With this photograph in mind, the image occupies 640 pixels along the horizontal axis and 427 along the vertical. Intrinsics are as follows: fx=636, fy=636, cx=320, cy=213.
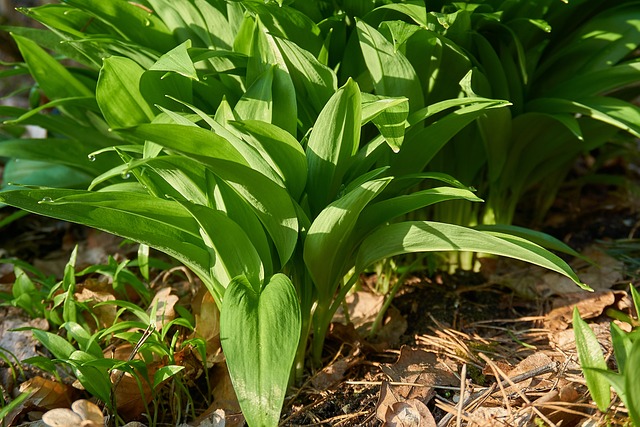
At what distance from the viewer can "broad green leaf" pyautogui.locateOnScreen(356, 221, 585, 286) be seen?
1.22 meters

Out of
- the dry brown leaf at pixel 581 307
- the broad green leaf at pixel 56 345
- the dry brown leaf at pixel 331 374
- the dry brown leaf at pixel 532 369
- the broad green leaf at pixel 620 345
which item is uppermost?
the broad green leaf at pixel 620 345

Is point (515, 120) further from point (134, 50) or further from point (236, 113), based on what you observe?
point (134, 50)

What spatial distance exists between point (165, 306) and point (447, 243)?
77cm

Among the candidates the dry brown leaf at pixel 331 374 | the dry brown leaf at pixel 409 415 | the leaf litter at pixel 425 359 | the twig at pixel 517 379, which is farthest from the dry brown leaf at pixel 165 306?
the twig at pixel 517 379

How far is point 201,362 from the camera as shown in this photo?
154 cm

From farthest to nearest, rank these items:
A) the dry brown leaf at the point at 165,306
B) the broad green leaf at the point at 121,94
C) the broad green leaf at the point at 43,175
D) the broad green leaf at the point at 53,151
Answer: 1. the broad green leaf at the point at 43,175
2. the broad green leaf at the point at 53,151
3. the dry brown leaf at the point at 165,306
4. the broad green leaf at the point at 121,94

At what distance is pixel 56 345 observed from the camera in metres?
1.48

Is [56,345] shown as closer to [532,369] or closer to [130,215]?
[130,215]

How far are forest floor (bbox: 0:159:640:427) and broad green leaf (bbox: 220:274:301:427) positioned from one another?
0.26 metres

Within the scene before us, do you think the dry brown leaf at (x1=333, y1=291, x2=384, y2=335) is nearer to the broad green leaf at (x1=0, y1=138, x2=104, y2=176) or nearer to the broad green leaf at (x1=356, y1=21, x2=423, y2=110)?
the broad green leaf at (x1=356, y1=21, x2=423, y2=110)

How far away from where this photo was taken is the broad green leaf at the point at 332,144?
4.29ft

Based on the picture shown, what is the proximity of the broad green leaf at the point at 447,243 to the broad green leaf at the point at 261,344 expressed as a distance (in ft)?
0.82

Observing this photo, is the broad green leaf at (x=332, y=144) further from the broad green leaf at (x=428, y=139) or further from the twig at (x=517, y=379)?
the twig at (x=517, y=379)

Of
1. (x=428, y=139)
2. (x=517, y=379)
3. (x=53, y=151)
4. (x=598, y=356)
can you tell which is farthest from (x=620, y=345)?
(x=53, y=151)
